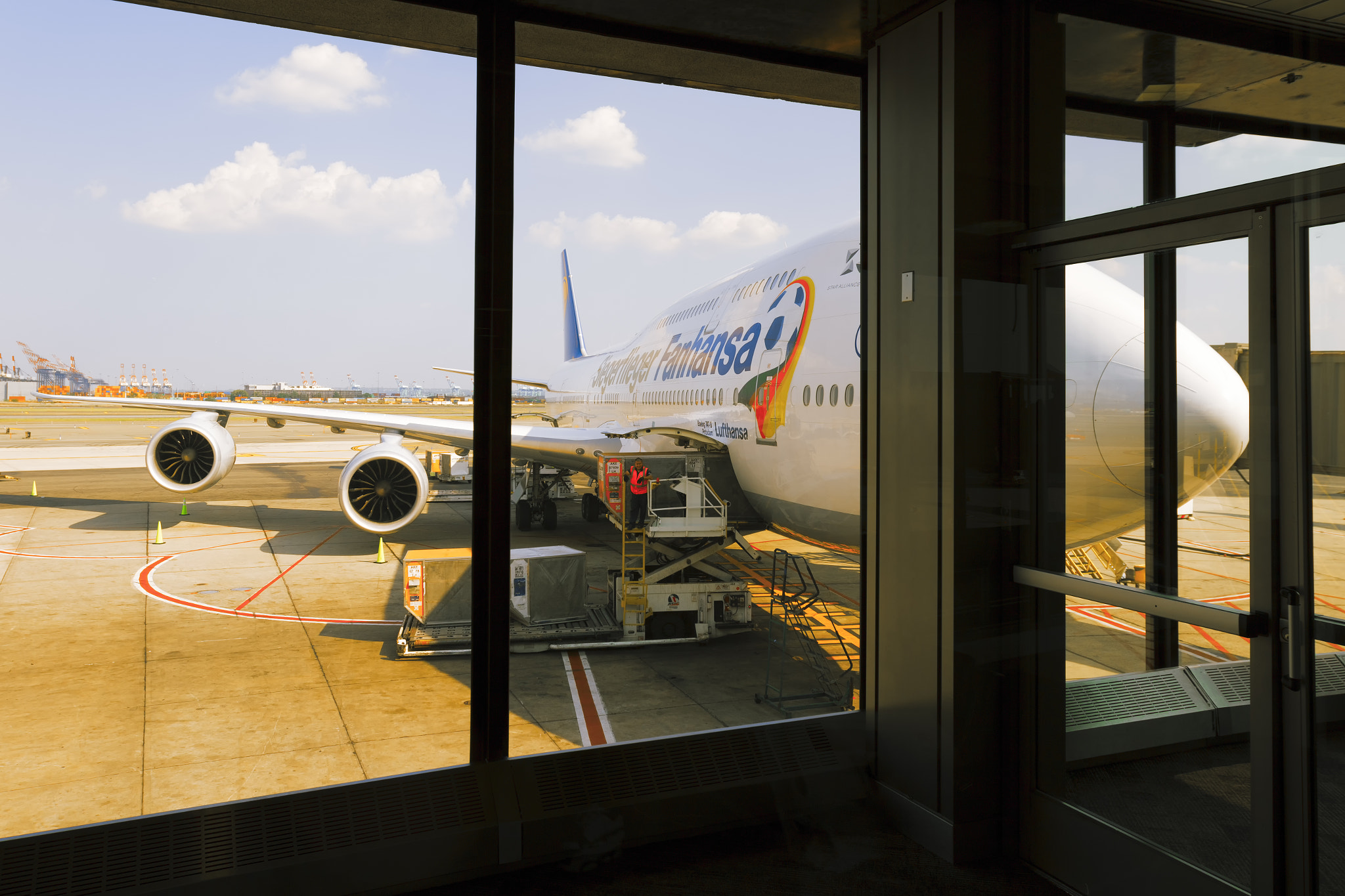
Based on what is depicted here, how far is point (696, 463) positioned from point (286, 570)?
541cm

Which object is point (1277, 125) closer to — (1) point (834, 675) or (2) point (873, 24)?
(2) point (873, 24)

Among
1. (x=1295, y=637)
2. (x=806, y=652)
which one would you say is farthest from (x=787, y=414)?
(x=1295, y=637)

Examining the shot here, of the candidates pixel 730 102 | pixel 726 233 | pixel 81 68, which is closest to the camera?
pixel 81 68

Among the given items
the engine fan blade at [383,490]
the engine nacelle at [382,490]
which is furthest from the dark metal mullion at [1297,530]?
the engine fan blade at [383,490]

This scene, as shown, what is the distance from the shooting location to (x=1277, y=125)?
2604 millimetres

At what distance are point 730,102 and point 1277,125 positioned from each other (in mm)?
3080

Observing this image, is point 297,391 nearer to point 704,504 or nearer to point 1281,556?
point 704,504

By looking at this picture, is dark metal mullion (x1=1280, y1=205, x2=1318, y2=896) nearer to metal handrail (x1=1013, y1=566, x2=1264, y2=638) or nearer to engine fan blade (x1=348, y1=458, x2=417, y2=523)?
metal handrail (x1=1013, y1=566, x2=1264, y2=638)

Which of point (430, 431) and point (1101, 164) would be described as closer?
point (1101, 164)

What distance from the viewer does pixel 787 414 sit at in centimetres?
773

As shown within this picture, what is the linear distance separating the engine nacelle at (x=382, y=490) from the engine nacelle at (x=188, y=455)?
1.38 meters

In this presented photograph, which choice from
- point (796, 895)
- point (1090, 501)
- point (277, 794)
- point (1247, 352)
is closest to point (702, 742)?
point (796, 895)

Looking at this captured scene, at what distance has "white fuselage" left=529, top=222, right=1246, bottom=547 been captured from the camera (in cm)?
326

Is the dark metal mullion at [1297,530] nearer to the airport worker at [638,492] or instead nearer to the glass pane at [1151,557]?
the glass pane at [1151,557]
